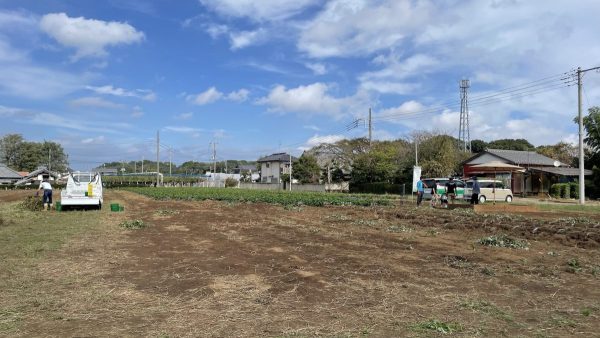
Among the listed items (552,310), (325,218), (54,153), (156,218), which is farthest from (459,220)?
(54,153)

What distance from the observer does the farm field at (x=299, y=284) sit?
5.05 m

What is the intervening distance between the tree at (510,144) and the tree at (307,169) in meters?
37.6

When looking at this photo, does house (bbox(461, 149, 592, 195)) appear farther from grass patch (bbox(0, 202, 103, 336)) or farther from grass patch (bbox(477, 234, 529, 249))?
grass patch (bbox(0, 202, 103, 336))

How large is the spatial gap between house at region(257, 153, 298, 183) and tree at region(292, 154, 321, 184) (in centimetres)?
1559

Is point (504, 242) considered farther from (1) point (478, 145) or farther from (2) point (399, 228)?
(1) point (478, 145)

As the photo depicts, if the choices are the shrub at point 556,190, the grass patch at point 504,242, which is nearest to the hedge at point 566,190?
the shrub at point 556,190

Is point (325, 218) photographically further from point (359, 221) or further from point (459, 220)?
point (459, 220)

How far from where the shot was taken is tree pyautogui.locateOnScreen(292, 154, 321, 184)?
67.3 m

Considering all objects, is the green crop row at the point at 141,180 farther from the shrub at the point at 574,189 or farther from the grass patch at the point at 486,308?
the grass patch at the point at 486,308

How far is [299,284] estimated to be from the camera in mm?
7004

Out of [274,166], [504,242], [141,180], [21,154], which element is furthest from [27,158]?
[504,242]

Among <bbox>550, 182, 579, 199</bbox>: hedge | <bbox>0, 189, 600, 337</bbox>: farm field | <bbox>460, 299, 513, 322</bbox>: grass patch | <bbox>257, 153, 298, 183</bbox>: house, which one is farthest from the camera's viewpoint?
<bbox>257, 153, 298, 183</bbox>: house

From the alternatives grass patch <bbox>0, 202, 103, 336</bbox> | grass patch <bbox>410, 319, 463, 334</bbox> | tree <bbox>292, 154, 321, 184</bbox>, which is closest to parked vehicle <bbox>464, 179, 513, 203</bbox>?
grass patch <bbox>0, 202, 103, 336</bbox>

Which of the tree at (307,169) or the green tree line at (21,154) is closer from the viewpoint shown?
the tree at (307,169)
